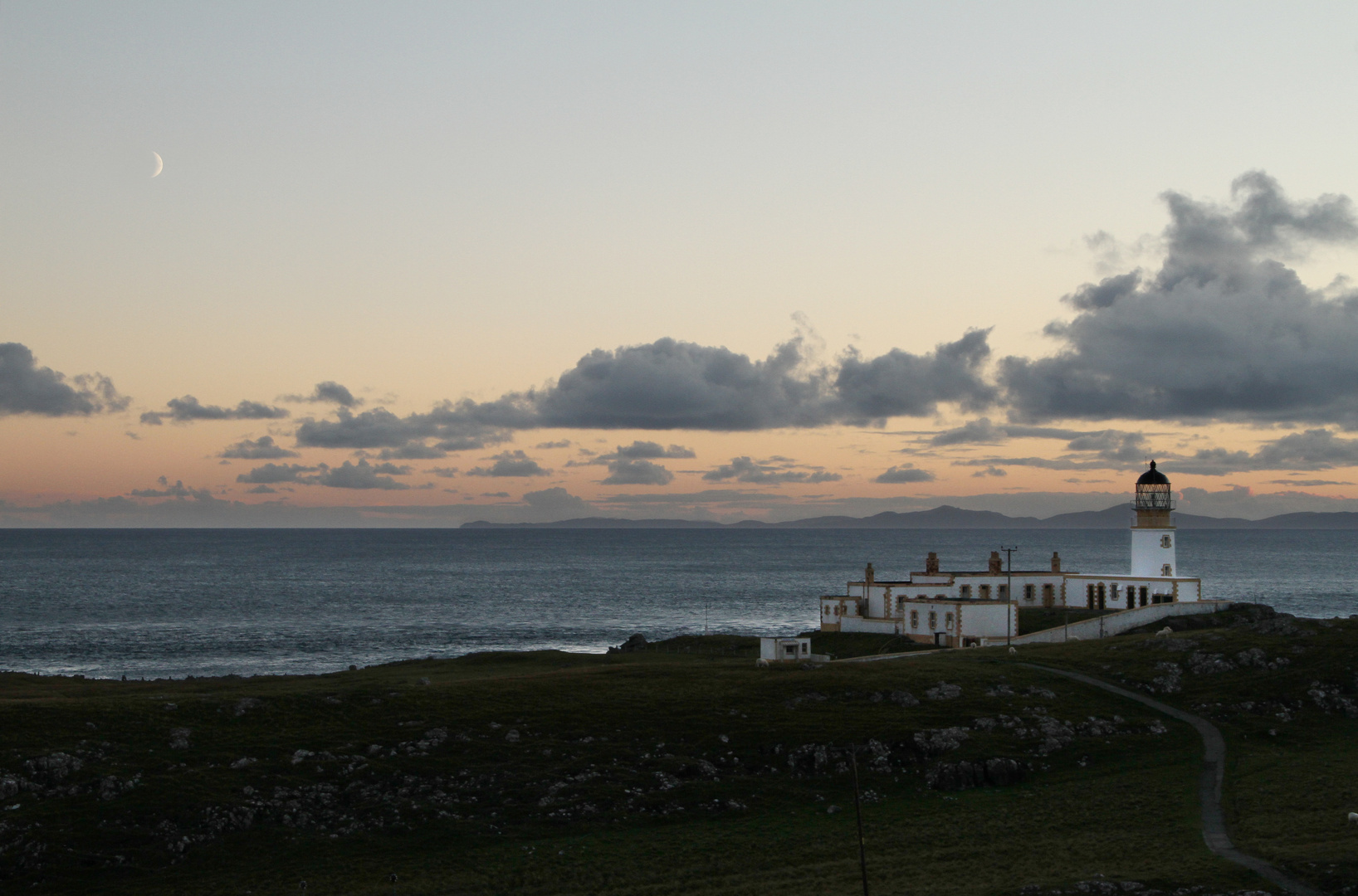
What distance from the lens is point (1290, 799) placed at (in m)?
47.3

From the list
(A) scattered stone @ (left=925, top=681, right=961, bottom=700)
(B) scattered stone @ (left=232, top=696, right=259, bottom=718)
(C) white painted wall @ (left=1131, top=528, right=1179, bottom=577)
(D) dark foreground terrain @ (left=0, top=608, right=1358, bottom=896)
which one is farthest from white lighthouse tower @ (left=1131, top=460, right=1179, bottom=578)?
(B) scattered stone @ (left=232, top=696, right=259, bottom=718)

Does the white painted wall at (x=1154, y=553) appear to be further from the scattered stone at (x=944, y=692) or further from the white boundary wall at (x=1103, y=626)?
the scattered stone at (x=944, y=692)

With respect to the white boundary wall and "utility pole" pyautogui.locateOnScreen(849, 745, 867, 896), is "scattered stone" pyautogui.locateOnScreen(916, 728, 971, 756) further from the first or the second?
the white boundary wall

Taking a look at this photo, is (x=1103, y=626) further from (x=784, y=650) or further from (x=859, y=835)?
(x=859, y=835)

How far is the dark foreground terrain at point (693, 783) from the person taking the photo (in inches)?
1624

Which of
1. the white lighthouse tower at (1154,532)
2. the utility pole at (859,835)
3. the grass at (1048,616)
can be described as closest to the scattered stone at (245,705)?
the utility pole at (859,835)

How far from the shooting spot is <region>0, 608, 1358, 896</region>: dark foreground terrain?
41250 millimetres

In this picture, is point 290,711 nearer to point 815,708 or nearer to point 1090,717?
point 815,708

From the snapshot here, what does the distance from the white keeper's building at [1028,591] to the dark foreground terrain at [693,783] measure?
23.0m

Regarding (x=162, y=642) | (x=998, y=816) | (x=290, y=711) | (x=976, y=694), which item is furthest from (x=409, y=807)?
(x=162, y=642)

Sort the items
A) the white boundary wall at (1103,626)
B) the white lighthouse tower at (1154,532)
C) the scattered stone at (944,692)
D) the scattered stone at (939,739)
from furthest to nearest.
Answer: the white lighthouse tower at (1154,532) < the white boundary wall at (1103,626) < the scattered stone at (944,692) < the scattered stone at (939,739)

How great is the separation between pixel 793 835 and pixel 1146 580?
62784 mm

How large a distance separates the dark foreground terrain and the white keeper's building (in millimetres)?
22976

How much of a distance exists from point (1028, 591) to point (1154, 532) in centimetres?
1274
